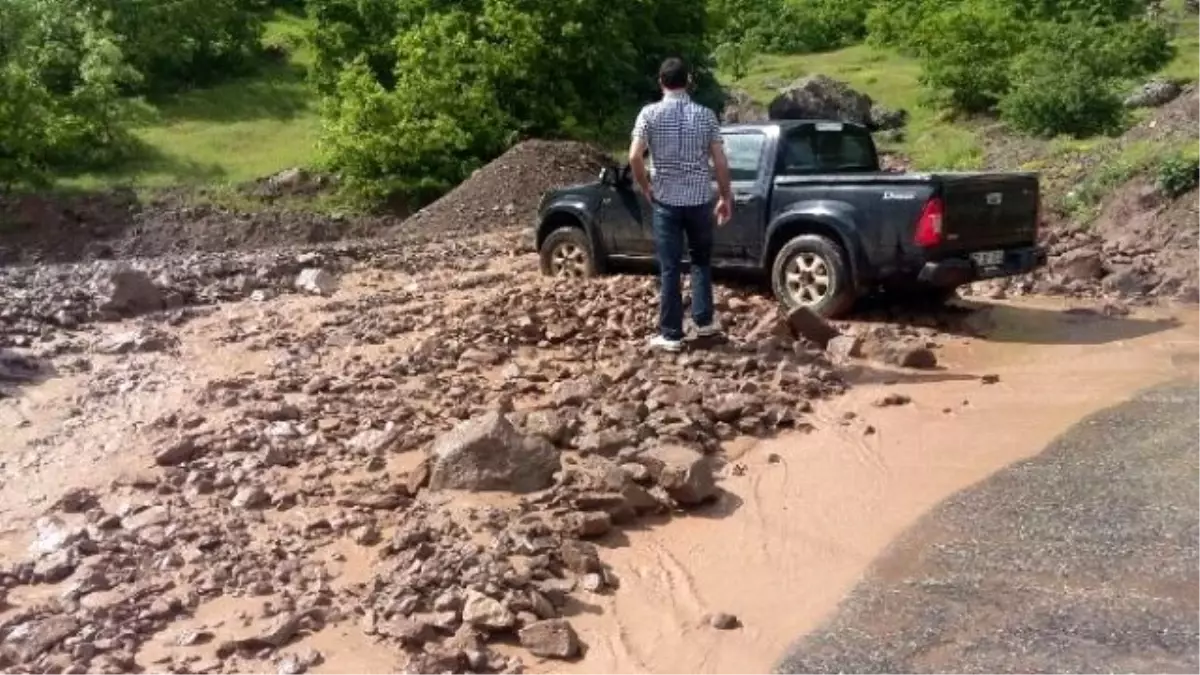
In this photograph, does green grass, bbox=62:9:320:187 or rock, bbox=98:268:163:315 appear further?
green grass, bbox=62:9:320:187

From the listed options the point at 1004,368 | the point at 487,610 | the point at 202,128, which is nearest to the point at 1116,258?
the point at 1004,368

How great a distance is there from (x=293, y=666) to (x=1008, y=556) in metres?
2.94

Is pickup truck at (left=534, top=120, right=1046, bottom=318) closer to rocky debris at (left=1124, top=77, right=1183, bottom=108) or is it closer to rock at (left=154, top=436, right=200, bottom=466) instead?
rock at (left=154, top=436, right=200, bottom=466)

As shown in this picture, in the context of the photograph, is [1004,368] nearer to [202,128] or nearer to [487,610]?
[487,610]

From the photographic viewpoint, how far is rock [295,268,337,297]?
528 inches

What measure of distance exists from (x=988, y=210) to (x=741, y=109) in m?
16.4

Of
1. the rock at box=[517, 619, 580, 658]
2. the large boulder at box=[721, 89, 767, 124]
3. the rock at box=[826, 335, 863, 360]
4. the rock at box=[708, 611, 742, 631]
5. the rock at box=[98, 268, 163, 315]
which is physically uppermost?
the large boulder at box=[721, 89, 767, 124]

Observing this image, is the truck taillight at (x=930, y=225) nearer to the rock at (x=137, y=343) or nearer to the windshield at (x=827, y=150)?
the windshield at (x=827, y=150)

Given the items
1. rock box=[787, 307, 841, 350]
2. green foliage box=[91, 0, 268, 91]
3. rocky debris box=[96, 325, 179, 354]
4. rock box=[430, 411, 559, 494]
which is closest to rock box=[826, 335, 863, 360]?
rock box=[787, 307, 841, 350]

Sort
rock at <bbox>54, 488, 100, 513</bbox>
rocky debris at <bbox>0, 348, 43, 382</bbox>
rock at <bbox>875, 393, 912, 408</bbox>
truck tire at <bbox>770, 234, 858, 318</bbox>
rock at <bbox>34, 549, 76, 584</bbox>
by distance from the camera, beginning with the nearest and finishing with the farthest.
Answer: rock at <bbox>34, 549, 76, 584</bbox> → rock at <bbox>54, 488, 100, 513</bbox> → rock at <bbox>875, 393, 912, 408</bbox> → rocky debris at <bbox>0, 348, 43, 382</bbox> → truck tire at <bbox>770, 234, 858, 318</bbox>

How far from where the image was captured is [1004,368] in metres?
9.72

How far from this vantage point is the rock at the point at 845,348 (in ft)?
31.7

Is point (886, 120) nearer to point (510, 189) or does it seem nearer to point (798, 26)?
point (510, 189)

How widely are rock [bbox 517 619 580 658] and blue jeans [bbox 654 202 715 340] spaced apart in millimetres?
4128
